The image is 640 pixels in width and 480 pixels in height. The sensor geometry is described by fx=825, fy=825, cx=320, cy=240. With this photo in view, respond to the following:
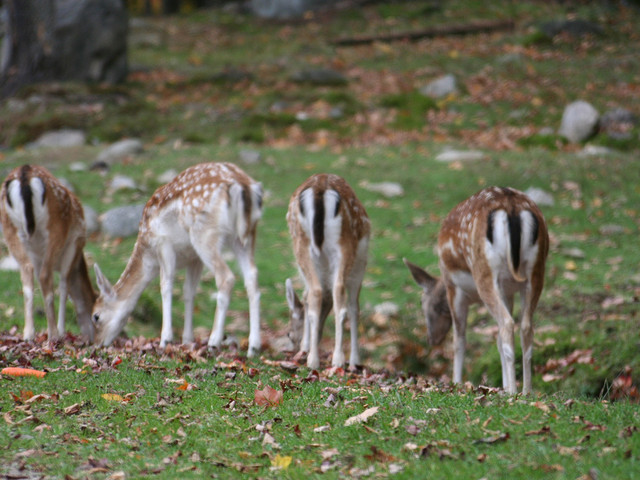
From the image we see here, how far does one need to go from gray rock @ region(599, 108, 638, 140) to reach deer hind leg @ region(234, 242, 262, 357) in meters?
11.2

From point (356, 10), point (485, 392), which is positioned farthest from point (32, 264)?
point (356, 10)

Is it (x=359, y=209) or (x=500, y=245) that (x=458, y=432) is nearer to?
(x=500, y=245)

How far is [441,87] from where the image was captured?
67.4 ft

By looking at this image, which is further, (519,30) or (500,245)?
(519,30)

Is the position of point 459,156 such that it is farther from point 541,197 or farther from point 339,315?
point 339,315

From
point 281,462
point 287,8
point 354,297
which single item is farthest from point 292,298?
point 287,8

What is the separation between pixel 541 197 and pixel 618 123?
4979mm

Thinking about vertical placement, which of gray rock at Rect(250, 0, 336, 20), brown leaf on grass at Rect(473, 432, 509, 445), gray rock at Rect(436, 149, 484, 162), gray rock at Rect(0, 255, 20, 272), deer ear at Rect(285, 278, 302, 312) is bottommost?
gray rock at Rect(0, 255, 20, 272)

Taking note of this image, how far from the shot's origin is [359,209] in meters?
8.23

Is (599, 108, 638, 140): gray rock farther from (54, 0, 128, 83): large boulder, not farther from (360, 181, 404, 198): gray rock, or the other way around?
(54, 0, 128, 83): large boulder

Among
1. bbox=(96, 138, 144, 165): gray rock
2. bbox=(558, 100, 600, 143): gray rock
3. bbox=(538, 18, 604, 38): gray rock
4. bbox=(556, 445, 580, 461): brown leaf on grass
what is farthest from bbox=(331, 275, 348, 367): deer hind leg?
bbox=(538, 18, 604, 38): gray rock

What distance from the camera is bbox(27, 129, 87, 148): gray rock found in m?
18.6

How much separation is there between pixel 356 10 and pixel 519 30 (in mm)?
6588

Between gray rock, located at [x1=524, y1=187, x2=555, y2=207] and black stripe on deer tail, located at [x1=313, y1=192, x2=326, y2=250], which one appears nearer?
black stripe on deer tail, located at [x1=313, y1=192, x2=326, y2=250]
